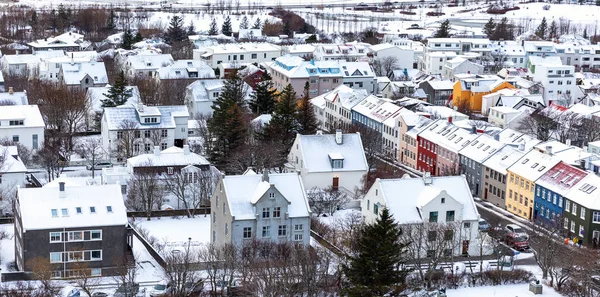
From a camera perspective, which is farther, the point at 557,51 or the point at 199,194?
the point at 557,51

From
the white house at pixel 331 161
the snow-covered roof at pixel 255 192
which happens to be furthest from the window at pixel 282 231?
the white house at pixel 331 161

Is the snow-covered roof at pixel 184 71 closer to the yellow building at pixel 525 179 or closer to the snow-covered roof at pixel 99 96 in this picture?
the snow-covered roof at pixel 99 96

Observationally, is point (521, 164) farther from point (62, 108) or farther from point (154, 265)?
point (62, 108)

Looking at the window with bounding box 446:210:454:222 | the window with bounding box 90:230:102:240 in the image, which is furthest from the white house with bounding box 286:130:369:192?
the window with bounding box 90:230:102:240

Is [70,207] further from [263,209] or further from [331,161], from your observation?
Result: [331,161]

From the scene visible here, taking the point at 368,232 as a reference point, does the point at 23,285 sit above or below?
below

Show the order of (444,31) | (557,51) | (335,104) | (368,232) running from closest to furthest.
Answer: (368,232), (335,104), (557,51), (444,31)

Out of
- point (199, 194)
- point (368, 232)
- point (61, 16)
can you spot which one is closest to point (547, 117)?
point (199, 194)
